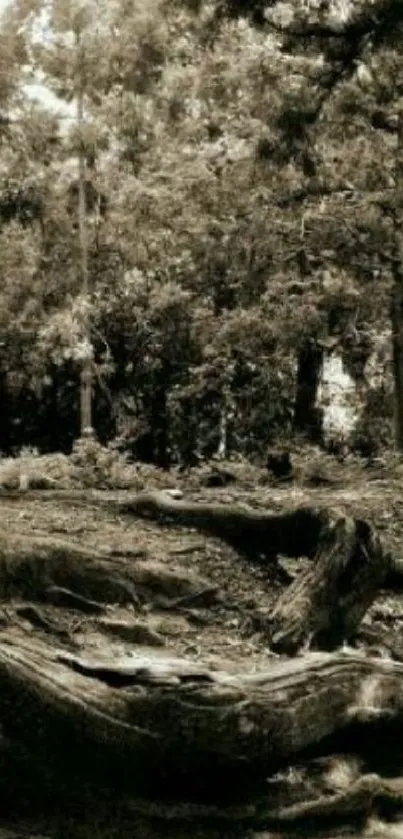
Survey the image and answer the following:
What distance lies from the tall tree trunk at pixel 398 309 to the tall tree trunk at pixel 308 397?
15.0 ft

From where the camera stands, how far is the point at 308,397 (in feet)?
83.3

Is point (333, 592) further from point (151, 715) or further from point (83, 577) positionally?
point (151, 715)

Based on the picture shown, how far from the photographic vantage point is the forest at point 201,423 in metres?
5.27

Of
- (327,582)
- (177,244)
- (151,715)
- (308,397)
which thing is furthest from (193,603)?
(177,244)

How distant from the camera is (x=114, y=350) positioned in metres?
28.4

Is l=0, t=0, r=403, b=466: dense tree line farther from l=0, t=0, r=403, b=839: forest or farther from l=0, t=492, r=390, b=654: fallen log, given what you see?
l=0, t=492, r=390, b=654: fallen log

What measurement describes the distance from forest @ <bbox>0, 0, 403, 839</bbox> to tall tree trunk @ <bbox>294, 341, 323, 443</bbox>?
71 mm

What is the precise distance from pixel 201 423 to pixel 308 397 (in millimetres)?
3368

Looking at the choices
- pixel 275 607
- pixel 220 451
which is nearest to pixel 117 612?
pixel 275 607

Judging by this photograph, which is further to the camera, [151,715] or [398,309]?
[398,309]

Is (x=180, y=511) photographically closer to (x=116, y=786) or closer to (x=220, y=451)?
(x=116, y=786)

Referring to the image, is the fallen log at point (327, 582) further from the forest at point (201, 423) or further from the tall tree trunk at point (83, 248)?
the tall tree trunk at point (83, 248)

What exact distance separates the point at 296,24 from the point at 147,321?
676 inches

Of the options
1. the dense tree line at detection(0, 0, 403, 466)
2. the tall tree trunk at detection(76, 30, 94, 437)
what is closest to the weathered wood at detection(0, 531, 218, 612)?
the dense tree line at detection(0, 0, 403, 466)
